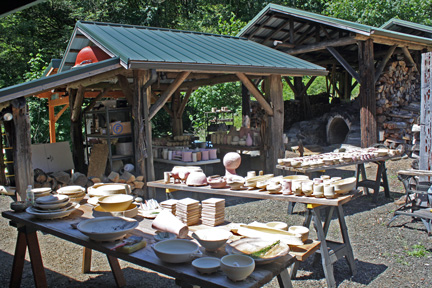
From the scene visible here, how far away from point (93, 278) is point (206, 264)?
2.73 metres

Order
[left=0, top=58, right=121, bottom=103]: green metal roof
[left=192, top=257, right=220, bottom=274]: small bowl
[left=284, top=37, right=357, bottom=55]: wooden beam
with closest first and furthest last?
1. [left=192, top=257, right=220, bottom=274]: small bowl
2. [left=0, top=58, right=121, bottom=103]: green metal roof
3. [left=284, top=37, right=357, bottom=55]: wooden beam

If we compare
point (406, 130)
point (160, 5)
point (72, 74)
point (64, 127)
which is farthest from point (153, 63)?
point (160, 5)

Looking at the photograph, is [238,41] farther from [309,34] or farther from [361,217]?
[361,217]

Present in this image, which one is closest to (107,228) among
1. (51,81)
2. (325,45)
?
(51,81)

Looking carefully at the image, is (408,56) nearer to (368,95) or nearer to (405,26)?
(405,26)

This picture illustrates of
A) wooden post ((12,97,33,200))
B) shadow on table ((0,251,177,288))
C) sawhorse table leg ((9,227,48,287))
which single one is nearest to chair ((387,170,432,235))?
shadow on table ((0,251,177,288))

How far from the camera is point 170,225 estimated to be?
348 cm

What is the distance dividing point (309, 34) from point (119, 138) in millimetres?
8562

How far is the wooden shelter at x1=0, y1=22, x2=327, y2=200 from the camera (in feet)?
23.4

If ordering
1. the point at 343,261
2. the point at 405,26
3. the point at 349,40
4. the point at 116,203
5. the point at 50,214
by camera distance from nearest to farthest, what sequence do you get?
1. the point at 50,214
2. the point at 116,203
3. the point at 343,261
4. the point at 349,40
5. the point at 405,26

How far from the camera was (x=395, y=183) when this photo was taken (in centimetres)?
952

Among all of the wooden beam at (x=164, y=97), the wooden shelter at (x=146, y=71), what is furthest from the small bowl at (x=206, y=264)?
the wooden beam at (x=164, y=97)

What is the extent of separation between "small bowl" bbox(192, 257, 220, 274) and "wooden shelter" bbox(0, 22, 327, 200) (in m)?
4.89

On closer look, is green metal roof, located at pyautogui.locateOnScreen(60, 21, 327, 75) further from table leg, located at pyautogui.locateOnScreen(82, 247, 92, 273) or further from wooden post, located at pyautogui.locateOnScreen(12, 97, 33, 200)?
table leg, located at pyautogui.locateOnScreen(82, 247, 92, 273)
